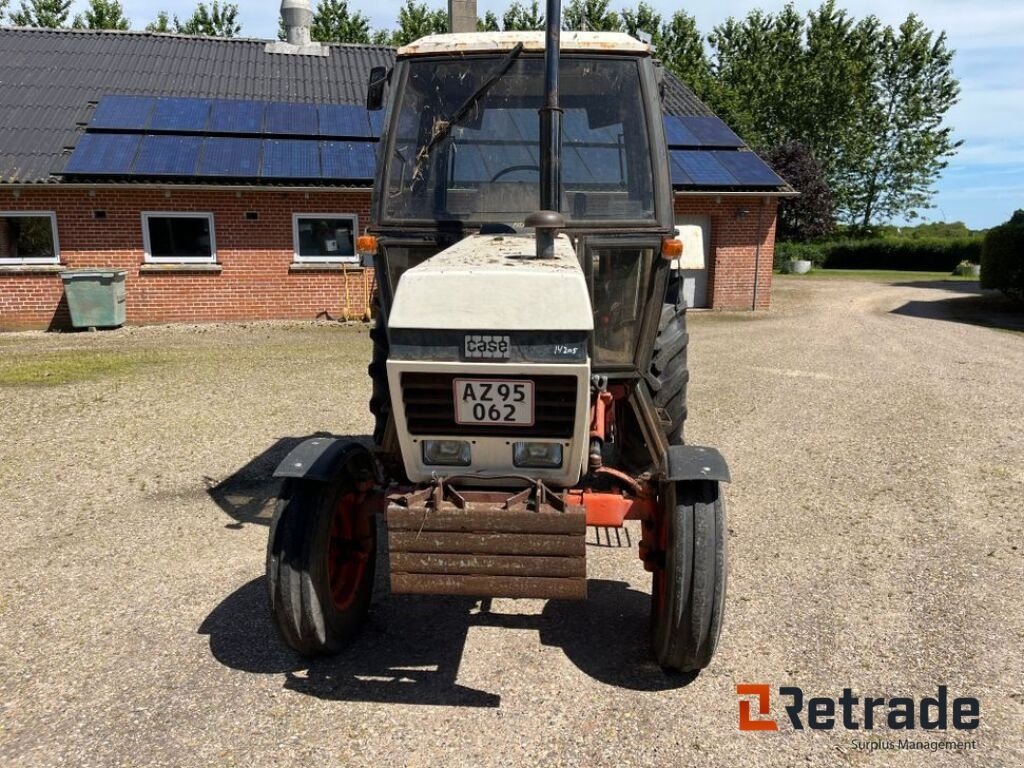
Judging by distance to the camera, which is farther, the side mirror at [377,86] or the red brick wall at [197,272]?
the red brick wall at [197,272]

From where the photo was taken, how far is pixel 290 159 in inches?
599

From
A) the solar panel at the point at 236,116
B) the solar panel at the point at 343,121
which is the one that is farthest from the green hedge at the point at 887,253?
the solar panel at the point at 236,116

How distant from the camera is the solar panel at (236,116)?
15672mm

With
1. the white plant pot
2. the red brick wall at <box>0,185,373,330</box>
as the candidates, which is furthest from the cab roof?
the white plant pot

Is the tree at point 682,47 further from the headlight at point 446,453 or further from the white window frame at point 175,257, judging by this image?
the headlight at point 446,453

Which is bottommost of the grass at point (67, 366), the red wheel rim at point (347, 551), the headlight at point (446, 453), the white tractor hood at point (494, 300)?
the grass at point (67, 366)

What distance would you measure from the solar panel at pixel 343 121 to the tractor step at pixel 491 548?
14176 mm

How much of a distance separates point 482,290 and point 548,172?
33.1 inches

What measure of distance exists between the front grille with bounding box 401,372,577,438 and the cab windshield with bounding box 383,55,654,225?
1.21m

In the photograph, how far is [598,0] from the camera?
40250mm

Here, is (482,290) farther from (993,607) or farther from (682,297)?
(993,607)

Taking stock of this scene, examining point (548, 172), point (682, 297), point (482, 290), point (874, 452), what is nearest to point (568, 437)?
point (482, 290)

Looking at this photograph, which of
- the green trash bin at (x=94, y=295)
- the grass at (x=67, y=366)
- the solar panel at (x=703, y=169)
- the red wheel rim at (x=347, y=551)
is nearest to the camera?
the red wheel rim at (x=347, y=551)

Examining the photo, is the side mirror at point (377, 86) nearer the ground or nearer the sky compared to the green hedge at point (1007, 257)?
nearer the sky
